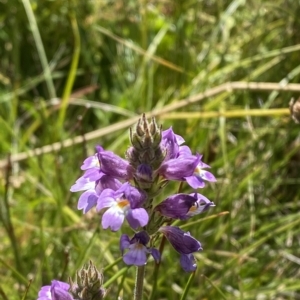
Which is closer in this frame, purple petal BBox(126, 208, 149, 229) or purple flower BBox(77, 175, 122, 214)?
purple petal BBox(126, 208, 149, 229)

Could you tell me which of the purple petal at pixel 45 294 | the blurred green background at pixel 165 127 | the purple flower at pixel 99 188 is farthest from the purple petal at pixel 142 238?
the blurred green background at pixel 165 127

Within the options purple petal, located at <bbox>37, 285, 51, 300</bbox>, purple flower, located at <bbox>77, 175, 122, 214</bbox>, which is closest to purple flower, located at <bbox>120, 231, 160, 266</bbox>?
purple flower, located at <bbox>77, 175, 122, 214</bbox>

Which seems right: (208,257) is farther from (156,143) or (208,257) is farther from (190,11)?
(190,11)

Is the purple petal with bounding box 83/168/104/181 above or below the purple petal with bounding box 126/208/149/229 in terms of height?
above

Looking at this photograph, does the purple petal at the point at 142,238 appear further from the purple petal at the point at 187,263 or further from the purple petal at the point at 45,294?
the purple petal at the point at 45,294

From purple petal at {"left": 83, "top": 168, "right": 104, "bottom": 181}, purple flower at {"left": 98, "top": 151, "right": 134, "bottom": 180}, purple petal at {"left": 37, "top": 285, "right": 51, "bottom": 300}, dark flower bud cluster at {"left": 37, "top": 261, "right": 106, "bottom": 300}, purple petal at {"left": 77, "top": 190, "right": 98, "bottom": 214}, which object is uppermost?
purple flower at {"left": 98, "top": 151, "right": 134, "bottom": 180}

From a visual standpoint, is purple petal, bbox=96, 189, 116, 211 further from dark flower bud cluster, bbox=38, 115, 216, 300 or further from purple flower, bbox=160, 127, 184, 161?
purple flower, bbox=160, 127, 184, 161
